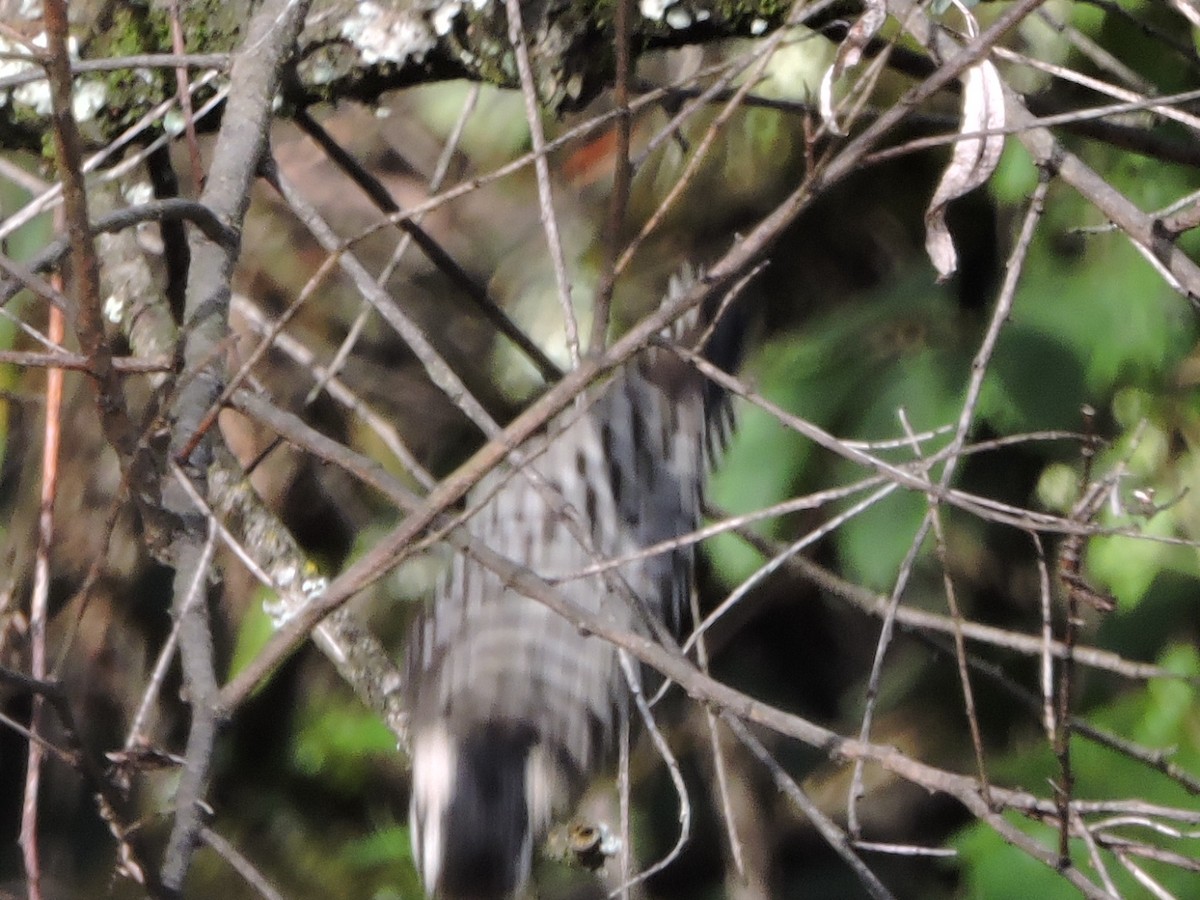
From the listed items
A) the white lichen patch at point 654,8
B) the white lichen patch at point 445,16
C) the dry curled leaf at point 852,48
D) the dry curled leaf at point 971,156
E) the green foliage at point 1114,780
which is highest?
the white lichen patch at point 445,16

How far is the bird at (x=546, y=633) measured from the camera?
136cm

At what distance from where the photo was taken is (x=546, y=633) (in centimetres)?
149

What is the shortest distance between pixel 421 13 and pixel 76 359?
49cm

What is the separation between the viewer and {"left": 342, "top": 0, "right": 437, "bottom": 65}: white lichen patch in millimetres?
1046

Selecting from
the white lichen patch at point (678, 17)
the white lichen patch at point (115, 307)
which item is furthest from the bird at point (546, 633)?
the white lichen patch at point (115, 307)

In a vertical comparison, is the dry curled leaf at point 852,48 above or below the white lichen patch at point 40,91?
below

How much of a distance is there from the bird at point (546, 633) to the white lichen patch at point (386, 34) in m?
0.38

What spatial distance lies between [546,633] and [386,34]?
734 mm

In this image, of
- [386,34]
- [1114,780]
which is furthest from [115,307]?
[1114,780]

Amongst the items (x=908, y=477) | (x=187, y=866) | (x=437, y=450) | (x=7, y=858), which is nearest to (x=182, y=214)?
(x=187, y=866)

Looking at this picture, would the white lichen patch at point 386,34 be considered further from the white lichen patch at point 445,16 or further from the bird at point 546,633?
the bird at point 546,633

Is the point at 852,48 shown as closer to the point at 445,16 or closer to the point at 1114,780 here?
the point at 445,16

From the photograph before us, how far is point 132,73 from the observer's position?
1099 mm

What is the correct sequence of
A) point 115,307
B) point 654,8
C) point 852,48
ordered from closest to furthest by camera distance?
point 852,48
point 654,8
point 115,307
